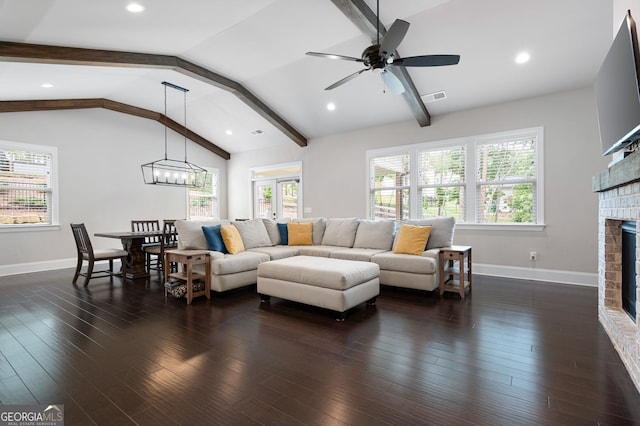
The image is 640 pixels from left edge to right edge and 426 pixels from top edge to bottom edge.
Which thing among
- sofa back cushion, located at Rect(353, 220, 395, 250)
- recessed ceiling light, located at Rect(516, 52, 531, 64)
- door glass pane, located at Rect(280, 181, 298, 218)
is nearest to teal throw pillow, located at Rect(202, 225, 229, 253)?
sofa back cushion, located at Rect(353, 220, 395, 250)

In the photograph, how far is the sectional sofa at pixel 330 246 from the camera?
391 cm

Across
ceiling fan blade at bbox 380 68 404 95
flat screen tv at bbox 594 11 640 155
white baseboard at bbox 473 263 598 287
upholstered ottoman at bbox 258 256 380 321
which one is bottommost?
white baseboard at bbox 473 263 598 287

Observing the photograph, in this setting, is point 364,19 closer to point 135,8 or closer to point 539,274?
point 135,8

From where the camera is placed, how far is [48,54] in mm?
3670

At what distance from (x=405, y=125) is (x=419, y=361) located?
15.3 ft

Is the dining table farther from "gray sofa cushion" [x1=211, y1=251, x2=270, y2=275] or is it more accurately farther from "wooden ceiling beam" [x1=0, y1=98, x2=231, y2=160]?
"wooden ceiling beam" [x1=0, y1=98, x2=231, y2=160]

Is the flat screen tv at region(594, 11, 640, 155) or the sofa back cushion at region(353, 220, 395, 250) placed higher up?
the flat screen tv at region(594, 11, 640, 155)

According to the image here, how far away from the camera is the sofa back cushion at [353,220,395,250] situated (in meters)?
4.75

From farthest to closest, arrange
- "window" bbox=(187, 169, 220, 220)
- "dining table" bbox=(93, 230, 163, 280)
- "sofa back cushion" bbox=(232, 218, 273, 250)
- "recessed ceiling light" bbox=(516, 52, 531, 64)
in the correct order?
"window" bbox=(187, 169, 220, 220), "dining table" bbox=(93, 230, 163, 280), "sofa back cushion" bbox=(232, 218, 273, 250), "recessed ceiling light" bbox=(516, 52, 531, 64)

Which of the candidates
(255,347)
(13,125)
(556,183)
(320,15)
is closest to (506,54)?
(556,183)

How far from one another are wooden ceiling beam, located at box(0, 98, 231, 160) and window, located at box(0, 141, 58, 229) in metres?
0.65

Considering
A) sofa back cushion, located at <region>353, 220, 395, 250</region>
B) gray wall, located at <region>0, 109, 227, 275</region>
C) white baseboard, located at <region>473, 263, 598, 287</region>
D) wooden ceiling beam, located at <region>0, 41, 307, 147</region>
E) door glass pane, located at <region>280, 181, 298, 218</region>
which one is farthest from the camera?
door glass pane, located at <region>280, 181, 298, 218</region>

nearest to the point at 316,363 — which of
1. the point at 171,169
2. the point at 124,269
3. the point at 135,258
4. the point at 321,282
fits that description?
the point at 321,282


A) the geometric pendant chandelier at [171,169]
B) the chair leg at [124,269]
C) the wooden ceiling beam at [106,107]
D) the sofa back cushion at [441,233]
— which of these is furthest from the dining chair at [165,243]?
the sofa back cushion at [441,233]
